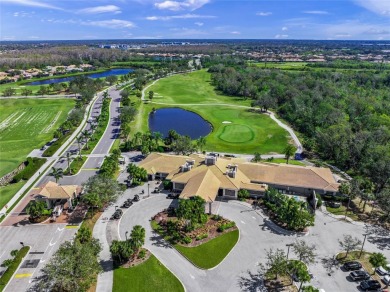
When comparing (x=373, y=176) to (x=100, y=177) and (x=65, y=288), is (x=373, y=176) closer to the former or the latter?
(x=100, y=177)

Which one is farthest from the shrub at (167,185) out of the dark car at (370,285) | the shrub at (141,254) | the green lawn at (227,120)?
the dark car at (370,285)

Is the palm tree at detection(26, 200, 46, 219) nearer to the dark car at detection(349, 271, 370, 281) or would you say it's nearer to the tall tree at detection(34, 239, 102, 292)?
the tall tree at detection(34, 239, 102, 292)

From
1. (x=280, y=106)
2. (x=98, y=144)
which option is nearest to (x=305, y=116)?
(x=280, y=106)

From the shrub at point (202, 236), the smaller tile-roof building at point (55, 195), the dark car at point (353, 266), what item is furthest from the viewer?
the smaller tile-roof building at point (55, 195)

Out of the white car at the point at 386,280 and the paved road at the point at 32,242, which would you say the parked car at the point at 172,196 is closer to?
the paved road at the point at 32,242

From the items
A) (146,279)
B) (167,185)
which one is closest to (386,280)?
(146,279)
